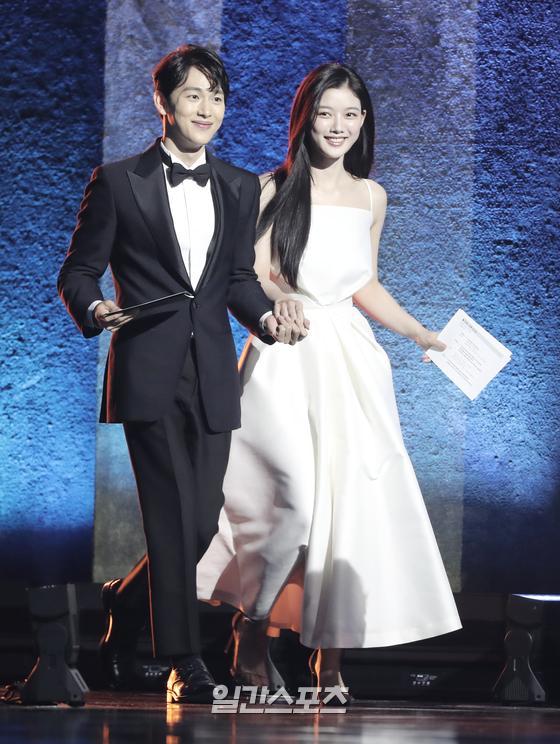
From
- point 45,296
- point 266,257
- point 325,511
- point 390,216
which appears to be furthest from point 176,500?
point 390,216

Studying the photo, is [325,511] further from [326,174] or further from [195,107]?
[195,107]

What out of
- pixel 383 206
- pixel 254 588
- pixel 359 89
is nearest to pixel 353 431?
pixel 254 588

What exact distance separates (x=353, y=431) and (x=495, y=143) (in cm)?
199

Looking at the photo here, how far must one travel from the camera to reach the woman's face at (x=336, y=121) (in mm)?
3465

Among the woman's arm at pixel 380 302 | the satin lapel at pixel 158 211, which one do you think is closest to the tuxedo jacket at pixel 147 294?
the satin lapel at pixel 158 211

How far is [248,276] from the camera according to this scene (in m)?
3.16

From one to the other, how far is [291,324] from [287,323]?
0.01 metres

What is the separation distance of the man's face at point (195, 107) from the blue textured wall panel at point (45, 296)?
180 centimetres

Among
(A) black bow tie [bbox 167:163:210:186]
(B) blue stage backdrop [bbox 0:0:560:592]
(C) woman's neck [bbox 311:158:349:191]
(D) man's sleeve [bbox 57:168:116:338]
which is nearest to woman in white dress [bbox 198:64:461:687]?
(C) woman's neck [bbox 311:158:349:191]

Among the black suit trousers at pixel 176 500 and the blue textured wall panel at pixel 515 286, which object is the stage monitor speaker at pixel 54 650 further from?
the blue textured wall panel at pixel 515 286

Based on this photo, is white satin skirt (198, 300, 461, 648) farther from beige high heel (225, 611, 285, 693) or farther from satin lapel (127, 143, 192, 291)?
satin lapel (127, 143, 192, 291)

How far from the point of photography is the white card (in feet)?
11.5

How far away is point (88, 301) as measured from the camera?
2.89 m

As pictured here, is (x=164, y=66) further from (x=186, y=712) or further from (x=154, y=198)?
(x=186, y=712)
